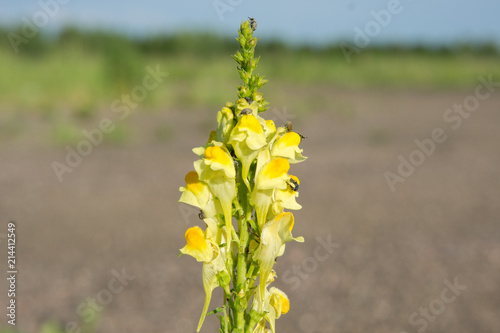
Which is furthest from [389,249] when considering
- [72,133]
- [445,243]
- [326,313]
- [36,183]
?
[72,133]

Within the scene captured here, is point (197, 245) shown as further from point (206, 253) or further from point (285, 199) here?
point (285, 199)

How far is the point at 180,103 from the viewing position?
12633 mm

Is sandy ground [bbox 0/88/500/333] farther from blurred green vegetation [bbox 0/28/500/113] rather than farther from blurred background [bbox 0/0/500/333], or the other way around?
blurred green vegetation [bbox 0/28/500/113]

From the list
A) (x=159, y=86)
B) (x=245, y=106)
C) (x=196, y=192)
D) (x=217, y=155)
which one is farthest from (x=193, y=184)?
(x=159, y=86)

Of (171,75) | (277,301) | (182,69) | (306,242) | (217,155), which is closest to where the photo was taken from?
(217,155)

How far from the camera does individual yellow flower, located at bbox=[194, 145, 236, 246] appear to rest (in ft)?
3.94

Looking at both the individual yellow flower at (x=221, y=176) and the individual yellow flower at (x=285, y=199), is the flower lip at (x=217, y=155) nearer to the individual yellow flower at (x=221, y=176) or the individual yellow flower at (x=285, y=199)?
the individual yellow flower at (x=221, y=176)

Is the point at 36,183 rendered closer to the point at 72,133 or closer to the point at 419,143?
the point at 72,133

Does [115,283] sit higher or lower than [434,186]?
lower

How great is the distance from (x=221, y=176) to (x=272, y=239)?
0.67ft

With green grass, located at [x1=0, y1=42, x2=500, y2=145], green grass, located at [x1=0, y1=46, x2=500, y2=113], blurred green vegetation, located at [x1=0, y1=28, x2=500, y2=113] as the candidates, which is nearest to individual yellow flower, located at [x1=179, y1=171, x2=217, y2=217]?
green grass, located at [x1=0, y1=42, x2=500, y2=145]

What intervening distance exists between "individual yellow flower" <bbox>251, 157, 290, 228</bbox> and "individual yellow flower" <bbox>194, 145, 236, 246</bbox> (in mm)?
63

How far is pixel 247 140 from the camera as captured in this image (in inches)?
47.5

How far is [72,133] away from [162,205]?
351 cm
